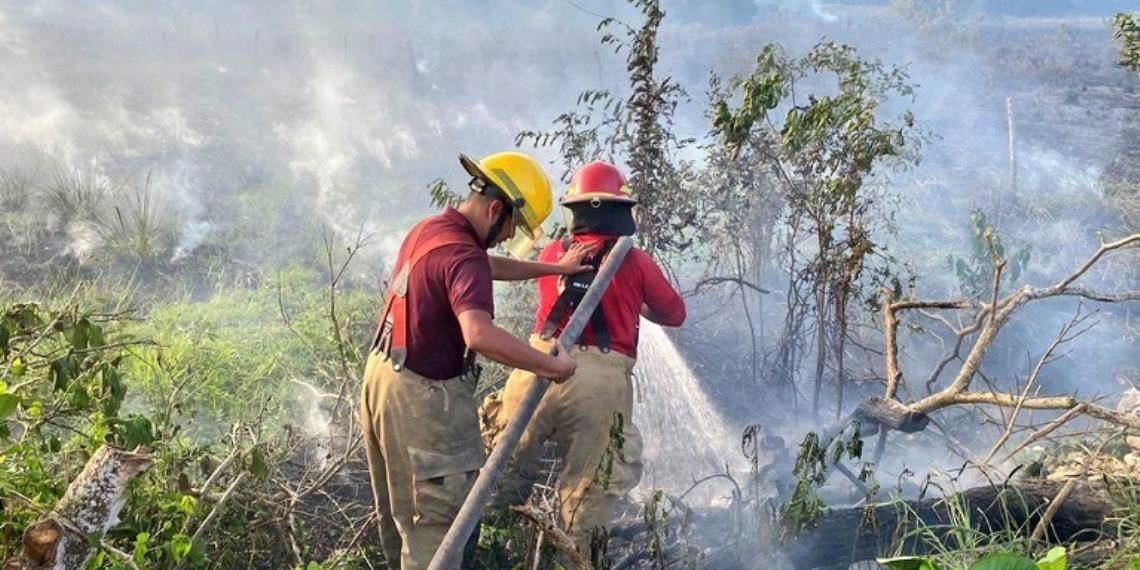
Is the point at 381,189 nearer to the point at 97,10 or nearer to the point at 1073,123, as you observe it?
the point at 97,10

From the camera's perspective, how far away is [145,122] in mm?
11047

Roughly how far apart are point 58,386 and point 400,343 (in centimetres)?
110

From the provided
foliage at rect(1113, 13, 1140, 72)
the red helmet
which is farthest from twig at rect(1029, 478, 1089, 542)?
foliage at rect(1113, 13, 1140, 72)

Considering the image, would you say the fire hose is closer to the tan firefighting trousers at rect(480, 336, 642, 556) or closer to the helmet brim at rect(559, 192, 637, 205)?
the tan firefighting trousers at rect(480, 336, 642, 556)

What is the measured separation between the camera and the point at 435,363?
115 inches

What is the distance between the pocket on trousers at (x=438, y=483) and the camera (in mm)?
2965

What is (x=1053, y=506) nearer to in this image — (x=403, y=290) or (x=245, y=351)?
(x=403, y=290)

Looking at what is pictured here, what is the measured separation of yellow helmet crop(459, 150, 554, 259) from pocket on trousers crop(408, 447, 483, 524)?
3.05 ft

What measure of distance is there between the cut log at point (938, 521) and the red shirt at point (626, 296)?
46.5 inches

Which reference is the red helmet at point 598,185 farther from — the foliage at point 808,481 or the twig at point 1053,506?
the twig at point 1053,506

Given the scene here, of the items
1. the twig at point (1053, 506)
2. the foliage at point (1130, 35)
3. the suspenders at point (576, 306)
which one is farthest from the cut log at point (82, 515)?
the foliage at point (1130, 35)

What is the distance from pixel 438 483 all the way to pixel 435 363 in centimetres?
47

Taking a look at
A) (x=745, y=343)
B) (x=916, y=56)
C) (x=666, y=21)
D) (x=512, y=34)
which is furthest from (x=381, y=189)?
(x=666, y=21)

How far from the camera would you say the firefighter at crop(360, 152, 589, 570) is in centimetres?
283
